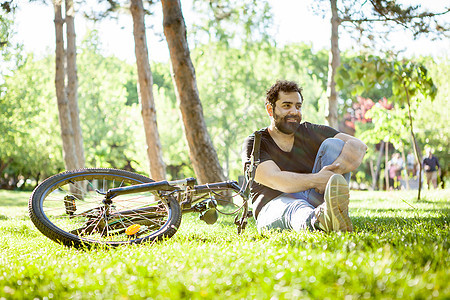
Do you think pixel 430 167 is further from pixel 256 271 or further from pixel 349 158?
pixel 256 271

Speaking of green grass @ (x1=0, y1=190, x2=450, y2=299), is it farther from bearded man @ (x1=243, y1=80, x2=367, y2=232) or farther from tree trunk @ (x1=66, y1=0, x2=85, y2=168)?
tree trunk @ (x1=66, y1=0, x2=85, y2=168)

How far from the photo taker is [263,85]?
34062 mm

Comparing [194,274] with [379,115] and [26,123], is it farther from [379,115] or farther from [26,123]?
[26,123]

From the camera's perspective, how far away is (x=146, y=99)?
444 inches

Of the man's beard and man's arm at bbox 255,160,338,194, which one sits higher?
the man's beard

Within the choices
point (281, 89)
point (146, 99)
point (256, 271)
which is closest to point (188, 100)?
point (146, 99)

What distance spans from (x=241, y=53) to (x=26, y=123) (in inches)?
561

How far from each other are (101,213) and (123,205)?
0.80ft

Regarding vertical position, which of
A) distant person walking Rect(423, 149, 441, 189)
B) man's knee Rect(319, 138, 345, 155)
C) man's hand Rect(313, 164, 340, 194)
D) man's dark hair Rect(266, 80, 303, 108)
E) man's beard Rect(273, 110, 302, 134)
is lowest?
distant person walking Rect(423, 149, 441, 189)

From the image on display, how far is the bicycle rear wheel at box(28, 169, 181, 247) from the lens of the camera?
3873 mm

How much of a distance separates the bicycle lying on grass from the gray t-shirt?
30cm

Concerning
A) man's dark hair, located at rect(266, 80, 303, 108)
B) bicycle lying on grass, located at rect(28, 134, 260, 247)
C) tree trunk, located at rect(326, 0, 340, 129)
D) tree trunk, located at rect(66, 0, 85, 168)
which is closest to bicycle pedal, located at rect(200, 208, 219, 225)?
bicycle lying on grass, located at rect(28, 134, 260, 247)

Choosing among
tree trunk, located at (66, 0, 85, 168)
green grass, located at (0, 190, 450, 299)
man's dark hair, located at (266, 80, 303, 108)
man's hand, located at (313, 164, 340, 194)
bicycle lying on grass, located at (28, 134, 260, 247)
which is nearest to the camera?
green grass, located at (0, 190, 450, 299)

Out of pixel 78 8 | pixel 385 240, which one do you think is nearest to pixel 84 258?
pixel 385 240
